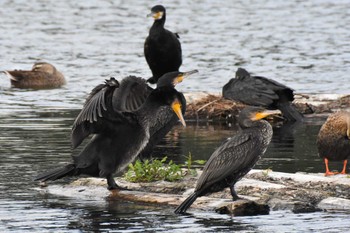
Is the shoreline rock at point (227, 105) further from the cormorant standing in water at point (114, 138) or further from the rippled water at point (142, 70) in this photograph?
the cormorant standing in water at point (114, 138)

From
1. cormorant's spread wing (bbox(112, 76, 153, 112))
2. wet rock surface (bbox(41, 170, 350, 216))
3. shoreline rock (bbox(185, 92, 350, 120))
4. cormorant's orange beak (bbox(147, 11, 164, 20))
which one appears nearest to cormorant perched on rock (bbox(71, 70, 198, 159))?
cormorant's spread wing (bbox(112, 76, 153, 112))

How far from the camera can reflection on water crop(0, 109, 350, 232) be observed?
34.0 feet

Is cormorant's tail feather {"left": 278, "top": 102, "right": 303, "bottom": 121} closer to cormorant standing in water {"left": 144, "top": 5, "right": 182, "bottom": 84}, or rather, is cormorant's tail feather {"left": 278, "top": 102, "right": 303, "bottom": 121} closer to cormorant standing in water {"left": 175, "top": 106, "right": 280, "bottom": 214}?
cormorant standing in water {"left": 144, "top": 5, "right": 182, "bottom": 84}

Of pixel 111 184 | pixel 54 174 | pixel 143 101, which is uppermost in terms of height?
pixel 143 101

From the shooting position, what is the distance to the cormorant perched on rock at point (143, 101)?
12.2 m

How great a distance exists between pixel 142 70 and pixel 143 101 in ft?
44.2

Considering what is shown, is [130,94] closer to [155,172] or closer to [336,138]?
[155,172]

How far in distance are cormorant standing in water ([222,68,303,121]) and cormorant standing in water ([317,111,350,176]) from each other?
4966mm

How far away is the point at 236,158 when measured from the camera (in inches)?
432

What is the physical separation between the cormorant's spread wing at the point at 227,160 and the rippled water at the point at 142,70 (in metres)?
0.38

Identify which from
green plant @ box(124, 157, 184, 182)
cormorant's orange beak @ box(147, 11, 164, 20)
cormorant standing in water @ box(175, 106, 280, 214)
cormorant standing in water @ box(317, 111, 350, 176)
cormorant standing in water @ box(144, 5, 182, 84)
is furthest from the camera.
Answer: cormorant's orange beak @ box(147, 11, 164, 20)

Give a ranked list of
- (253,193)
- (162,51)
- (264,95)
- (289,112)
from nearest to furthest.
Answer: (253,193)
(289,112)
(264,95)
(162,51)

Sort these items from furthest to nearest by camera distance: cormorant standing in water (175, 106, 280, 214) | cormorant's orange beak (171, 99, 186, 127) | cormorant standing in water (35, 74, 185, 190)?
1. cormorant's orange beak (171, 99, 186, 127)
2. cormorant standing in water (35, 74, 185, 190)
3. cormorant standing in water (175, 106, 280, 214)

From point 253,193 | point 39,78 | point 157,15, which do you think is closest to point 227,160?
point 253,193
